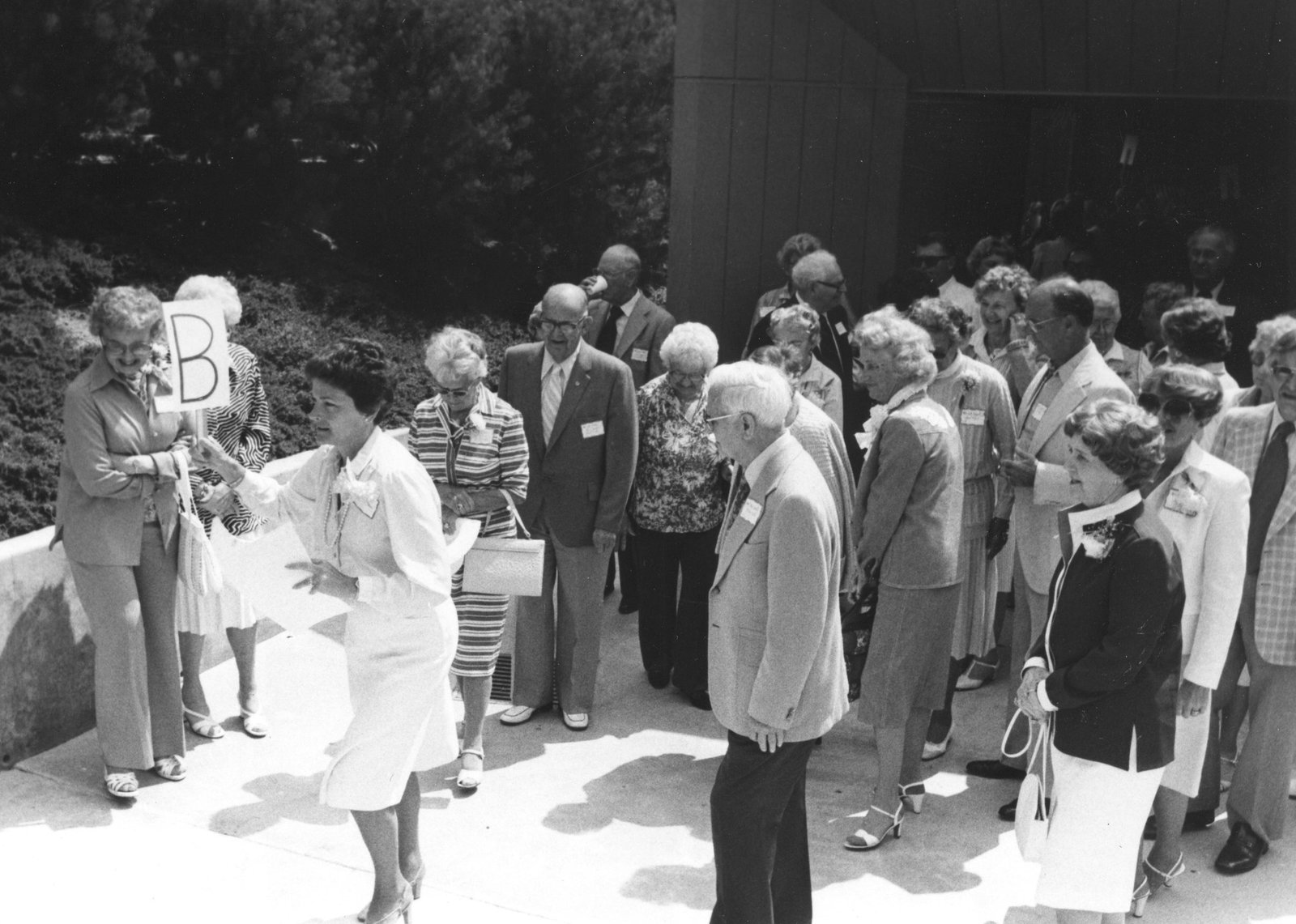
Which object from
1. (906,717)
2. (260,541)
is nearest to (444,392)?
(260,541)

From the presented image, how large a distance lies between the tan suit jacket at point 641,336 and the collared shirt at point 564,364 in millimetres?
1433

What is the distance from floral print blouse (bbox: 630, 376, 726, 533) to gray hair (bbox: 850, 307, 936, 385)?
1455mm

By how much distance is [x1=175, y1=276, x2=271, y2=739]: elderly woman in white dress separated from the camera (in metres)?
6.12

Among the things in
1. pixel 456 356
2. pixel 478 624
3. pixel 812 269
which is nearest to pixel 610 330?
pixel 812 269

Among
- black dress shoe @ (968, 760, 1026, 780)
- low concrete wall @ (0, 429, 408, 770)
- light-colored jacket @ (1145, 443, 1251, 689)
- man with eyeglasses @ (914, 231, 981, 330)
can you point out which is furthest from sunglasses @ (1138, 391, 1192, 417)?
low concrete wall @ (0, 429, 408, 770)

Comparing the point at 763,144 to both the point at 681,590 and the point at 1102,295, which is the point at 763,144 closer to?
the point at 1102,295

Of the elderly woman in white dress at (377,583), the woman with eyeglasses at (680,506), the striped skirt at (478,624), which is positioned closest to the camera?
the elderly woman in white dress at (377,583)

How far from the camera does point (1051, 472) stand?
5.61m

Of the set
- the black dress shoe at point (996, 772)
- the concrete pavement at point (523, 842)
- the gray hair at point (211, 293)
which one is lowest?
the concrete pavement at point (523, 842)

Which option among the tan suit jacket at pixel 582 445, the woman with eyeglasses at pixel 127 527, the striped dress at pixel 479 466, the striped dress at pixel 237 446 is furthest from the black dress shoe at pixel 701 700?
the woman with eyeglasses at pixel 127 527

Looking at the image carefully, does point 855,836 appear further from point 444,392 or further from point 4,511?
point 4,511

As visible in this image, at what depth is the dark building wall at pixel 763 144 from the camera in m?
9.00

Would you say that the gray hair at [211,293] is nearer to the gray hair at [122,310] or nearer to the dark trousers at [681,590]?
the gray hair at [122,310]

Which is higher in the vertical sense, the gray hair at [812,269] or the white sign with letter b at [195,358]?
the gray hair at [812,269]
